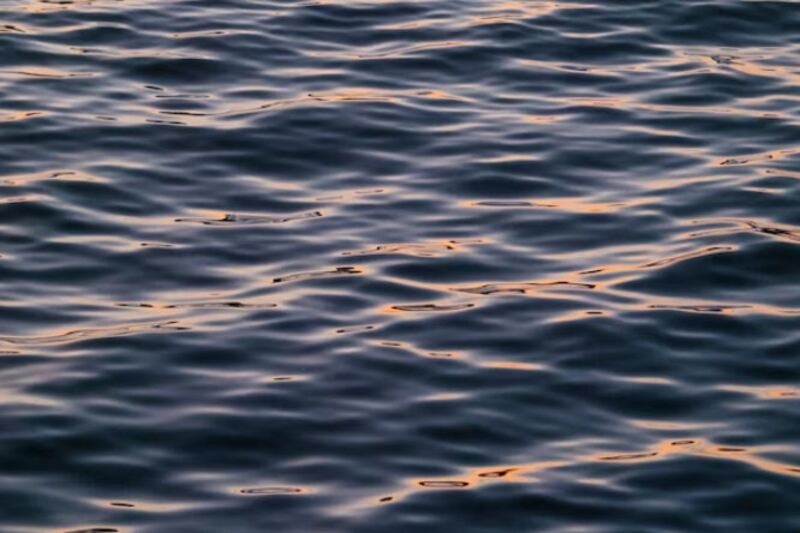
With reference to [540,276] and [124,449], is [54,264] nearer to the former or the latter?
[124,449]

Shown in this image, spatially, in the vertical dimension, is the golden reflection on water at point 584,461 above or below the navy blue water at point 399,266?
below

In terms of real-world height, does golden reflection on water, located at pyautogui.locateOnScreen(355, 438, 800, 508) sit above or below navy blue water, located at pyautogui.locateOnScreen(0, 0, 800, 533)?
below

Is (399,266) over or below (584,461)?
over

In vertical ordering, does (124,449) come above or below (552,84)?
below

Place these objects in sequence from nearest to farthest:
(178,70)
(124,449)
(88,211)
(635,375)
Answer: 1. (124,449)
2. (635,375)
3. (88,211)
4. (178,70)

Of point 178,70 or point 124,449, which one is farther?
point 178,70

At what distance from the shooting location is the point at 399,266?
716 cm

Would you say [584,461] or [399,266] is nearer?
[584,461]

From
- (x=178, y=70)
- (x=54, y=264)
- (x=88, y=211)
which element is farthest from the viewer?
(x=178, y=70)

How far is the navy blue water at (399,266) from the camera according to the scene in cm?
554

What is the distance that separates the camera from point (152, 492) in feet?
17.8

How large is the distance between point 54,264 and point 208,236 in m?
0.73

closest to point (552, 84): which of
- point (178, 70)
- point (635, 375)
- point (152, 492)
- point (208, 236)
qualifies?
point (178, 70)

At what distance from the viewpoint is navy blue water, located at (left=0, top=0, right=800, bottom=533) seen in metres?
5.54
